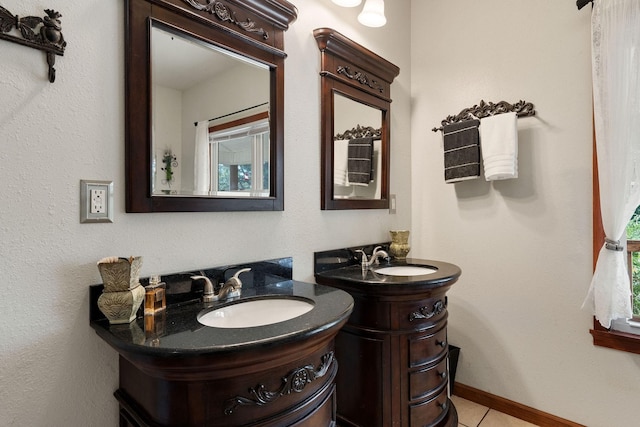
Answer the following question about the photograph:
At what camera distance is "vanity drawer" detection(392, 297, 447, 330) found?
1.48 meters

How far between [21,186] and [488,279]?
2.34 meters

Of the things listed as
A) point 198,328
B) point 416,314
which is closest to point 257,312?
point 198,328

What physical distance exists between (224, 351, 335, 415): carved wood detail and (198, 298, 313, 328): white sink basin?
0.63 feet

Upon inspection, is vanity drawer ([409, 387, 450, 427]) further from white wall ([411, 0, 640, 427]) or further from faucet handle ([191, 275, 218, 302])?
faucet handle ([191, 275, 218, 302])

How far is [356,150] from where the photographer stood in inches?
79.7

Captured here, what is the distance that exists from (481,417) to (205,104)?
7.60 feet

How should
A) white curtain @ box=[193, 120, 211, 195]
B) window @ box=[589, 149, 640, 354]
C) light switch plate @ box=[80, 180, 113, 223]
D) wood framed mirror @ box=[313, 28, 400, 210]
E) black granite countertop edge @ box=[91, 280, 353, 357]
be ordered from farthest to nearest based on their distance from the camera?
wood framed mirror @ box=[313, 28, 400, 210] → window @ box=[589, 149, 640, 354] → white curtain @ box=[193, 120, 211, 195] → light switch plate @ box=[80, 180, 113, 223] → black granite countertop edge @ box=[91, 280, 353, 357]

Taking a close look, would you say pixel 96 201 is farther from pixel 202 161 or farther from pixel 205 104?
pixel 205 104

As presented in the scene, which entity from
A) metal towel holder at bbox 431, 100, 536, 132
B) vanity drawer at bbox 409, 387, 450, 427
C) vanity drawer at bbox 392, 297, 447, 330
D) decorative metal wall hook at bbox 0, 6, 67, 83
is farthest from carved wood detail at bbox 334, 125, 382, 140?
vanity drawer at bbox 409, 387, 450, 427

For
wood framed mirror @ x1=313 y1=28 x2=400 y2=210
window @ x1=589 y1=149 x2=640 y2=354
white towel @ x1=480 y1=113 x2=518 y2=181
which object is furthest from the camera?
white towel @ x1=480 y1=113 x2=518 y2=181

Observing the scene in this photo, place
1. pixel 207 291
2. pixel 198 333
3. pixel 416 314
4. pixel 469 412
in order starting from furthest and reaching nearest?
pixel 469 412 → pixel 416 314 → pixel 207 291 → pixel 198 333

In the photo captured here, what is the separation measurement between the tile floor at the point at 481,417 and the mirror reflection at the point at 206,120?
1812mm

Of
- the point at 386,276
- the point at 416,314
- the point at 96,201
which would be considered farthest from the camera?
the point at 386,276

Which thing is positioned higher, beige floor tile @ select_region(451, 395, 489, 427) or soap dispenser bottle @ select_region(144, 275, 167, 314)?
soap dispenser bottle @ select_region(144, 275, 167, 314)
